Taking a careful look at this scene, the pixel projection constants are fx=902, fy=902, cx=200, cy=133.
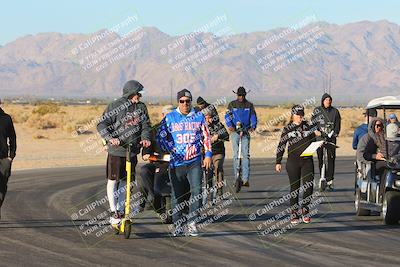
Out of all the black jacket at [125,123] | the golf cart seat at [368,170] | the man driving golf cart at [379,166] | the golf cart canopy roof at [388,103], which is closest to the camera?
the black jacket at [125,123]

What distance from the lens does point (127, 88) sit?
12422 mm

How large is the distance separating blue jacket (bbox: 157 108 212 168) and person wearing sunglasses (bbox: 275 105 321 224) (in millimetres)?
2029

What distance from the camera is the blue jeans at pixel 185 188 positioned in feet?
40.5

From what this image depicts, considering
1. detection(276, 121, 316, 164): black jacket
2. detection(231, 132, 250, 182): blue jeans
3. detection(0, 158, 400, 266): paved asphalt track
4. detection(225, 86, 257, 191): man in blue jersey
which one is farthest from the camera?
detection(225, 86, 257, 191): man in blue jersey

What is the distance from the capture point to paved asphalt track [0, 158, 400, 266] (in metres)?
10.5

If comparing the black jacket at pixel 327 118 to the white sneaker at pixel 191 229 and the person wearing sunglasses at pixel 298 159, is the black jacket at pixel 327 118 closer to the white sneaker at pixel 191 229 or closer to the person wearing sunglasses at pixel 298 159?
the person wearing sunglasses at pixel 298 159

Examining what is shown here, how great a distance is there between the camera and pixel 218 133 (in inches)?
686

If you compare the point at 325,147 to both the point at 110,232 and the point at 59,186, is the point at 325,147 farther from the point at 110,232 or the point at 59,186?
the point at 110,232

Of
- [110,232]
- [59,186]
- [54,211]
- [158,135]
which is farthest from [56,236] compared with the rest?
[59,186]

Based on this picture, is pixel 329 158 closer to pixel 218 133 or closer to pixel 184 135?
pixel 218 133

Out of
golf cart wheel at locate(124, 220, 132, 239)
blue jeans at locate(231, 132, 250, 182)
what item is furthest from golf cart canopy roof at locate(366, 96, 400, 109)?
golf cart wheel at locate(124, 220, 132, 239)

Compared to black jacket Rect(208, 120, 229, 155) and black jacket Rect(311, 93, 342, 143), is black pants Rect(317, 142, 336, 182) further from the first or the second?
black jacket Rect(208, 120, 229, 155)

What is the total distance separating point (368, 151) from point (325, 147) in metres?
4.91

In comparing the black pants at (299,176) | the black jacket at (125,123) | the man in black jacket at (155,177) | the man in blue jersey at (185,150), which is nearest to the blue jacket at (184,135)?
the man in blue jersey at (185,150)
